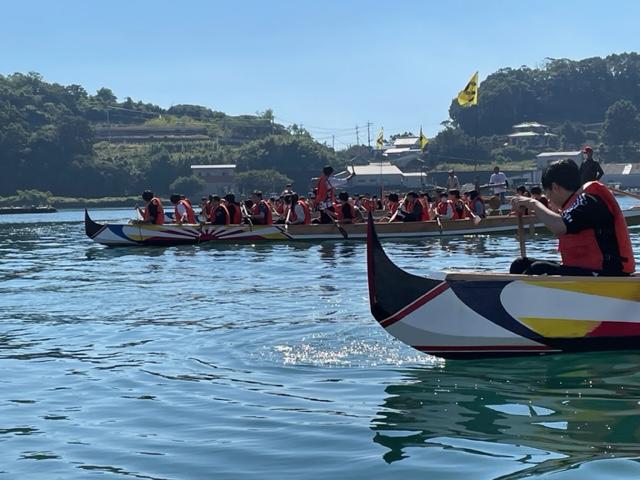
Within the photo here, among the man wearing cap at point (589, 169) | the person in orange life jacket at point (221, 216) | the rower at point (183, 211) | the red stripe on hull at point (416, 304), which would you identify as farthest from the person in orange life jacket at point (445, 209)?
the red stripe on hull at point (416, 304)

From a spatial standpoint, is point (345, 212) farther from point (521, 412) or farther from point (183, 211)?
point (521, 412)

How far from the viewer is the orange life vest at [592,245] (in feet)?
29.9

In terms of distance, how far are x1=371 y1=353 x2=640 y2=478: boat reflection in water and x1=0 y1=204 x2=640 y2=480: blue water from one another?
2 centimetres

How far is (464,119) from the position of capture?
197m

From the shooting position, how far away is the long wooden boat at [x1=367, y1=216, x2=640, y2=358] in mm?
9219

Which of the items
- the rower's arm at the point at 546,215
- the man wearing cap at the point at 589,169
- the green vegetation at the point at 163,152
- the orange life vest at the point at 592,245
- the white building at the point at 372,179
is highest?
the green vegetation at the point at 163,152

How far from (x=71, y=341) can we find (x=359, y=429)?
5243 millimetres

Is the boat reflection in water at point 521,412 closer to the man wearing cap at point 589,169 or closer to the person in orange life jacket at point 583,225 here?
the person in orange life jacket at point 583,225

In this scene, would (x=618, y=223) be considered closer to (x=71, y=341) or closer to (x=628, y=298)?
(x=628, y=298)

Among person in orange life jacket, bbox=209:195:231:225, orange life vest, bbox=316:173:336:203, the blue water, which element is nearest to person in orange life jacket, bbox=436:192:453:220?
orange life vest, bbox=316:173:336:203

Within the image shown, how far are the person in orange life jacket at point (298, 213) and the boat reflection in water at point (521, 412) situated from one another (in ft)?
64.4

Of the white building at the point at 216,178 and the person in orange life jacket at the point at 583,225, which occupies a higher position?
the white building at the point at 216,178

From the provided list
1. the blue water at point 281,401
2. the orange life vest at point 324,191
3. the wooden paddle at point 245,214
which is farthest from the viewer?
the orange life vest at point 324,191

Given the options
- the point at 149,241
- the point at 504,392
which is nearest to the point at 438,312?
the point at 504,392
